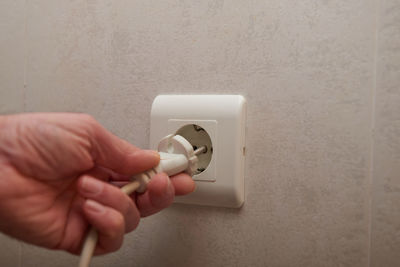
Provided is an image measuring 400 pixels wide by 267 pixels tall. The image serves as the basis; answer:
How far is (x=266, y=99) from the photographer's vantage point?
395 millimetres

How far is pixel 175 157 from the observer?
0.36 meters

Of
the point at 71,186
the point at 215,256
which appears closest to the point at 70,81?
the point at 71,186

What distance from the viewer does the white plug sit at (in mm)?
337

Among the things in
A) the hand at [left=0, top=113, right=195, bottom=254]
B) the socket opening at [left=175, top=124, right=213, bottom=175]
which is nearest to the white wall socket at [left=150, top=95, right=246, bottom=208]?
the socket opening at [left=175, top=124, right=213, bottom=175]

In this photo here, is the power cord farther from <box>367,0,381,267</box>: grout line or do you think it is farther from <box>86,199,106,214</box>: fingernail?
<box>367,0,381,267</box>: grout line

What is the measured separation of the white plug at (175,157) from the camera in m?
0.34

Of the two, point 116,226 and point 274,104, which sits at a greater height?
point 274,104

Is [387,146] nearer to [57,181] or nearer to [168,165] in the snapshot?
[168,165]

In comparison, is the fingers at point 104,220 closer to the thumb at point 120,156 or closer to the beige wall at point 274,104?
the thumb at point 120,156

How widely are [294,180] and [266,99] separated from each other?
11 centimetres

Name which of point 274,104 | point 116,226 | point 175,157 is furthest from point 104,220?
point 274,104

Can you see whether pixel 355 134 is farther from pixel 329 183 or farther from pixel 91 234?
pixel 91 234

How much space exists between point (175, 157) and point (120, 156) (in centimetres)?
7

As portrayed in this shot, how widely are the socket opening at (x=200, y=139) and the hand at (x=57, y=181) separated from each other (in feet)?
0.39
